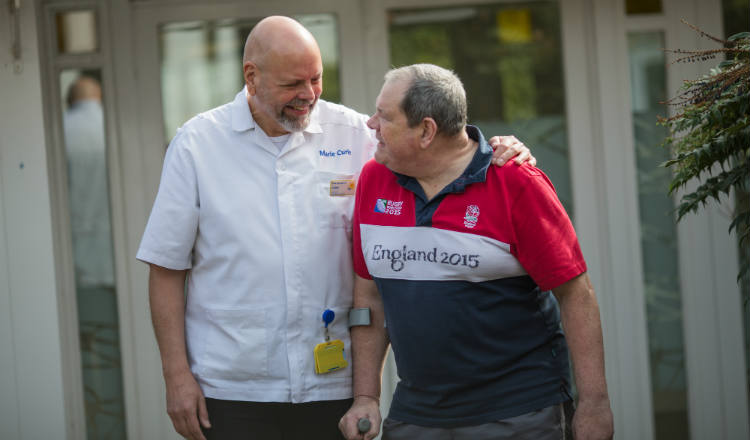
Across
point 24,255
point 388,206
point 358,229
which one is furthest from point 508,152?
point 24,255

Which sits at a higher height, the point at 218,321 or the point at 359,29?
the point at 359,29

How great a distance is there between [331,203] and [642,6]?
2.57 metres

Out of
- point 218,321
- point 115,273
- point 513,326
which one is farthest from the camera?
point 115,273

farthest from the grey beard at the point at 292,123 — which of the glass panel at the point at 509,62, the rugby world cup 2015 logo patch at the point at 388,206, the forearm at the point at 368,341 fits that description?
the glass panel at the point at 509,62

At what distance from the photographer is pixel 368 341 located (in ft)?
8.80

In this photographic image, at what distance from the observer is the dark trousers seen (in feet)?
8.58

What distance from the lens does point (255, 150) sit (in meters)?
2.67

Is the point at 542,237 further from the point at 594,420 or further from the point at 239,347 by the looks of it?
the point at 239,347

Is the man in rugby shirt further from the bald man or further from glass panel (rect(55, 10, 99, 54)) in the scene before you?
glass panel (rect(55, 10, 99, 54))

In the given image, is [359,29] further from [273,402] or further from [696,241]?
[273,402]

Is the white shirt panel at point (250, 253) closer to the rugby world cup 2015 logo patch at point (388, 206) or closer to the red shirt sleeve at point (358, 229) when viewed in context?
the red shirt sleeve at point (358, 229)

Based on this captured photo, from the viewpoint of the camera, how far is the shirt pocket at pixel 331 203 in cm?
268

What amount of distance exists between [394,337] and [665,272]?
2.51 m

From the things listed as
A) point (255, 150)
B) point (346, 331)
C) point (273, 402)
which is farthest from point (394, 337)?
point (255, 150)
